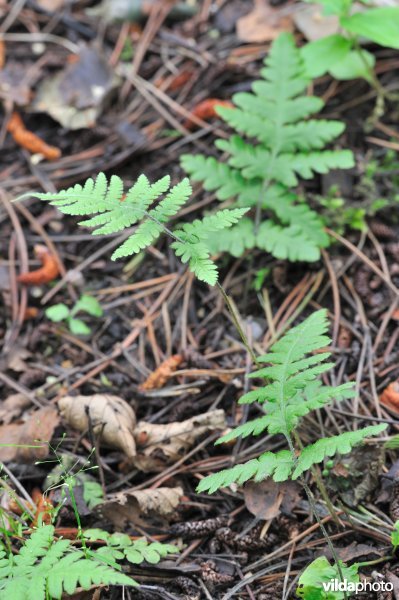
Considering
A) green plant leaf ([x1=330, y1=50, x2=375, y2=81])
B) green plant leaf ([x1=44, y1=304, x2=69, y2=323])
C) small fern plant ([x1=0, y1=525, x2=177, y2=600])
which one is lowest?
green plant leaf ([x1=44, y1=304, x2=69, y2=323])

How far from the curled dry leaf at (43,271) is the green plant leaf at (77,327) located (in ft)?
1.20

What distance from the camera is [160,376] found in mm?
3205

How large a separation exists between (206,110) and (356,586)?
3.04m

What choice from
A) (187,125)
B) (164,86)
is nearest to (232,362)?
(187,125)

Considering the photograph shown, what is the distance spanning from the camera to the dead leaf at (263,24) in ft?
14.3

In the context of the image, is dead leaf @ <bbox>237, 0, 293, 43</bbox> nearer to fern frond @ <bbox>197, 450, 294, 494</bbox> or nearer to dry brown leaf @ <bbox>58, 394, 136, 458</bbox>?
dry brown leaf @ <bbox>58, 394, 136, 458</bbox>

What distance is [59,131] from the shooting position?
14.6 feet

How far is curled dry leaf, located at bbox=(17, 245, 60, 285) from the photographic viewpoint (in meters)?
3.74

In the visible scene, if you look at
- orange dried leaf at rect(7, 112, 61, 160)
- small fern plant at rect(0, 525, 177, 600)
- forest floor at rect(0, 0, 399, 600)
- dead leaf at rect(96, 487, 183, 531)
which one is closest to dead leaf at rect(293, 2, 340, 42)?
forest floor at rect(0, 0, 399, 600)

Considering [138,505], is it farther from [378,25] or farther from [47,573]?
[378,25]

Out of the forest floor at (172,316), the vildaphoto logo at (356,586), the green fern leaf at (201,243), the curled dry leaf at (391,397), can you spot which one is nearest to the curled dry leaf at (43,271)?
the forest floor at (172,316)

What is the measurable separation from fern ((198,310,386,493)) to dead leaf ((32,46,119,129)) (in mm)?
2613

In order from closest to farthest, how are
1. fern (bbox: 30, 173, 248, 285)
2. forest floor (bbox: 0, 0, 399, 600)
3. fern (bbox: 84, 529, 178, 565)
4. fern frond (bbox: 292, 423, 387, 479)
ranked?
fern frond (bbox: 292, 423, 387, 479), fern (bbox: 30, 173, 248, 285), fern (bbox: 84, 529, 178, 565), forest floor (bbox: 0, 0, 399, 600)

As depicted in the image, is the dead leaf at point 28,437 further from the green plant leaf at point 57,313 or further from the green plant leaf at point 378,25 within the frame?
the green plant leaf at point 378,25
